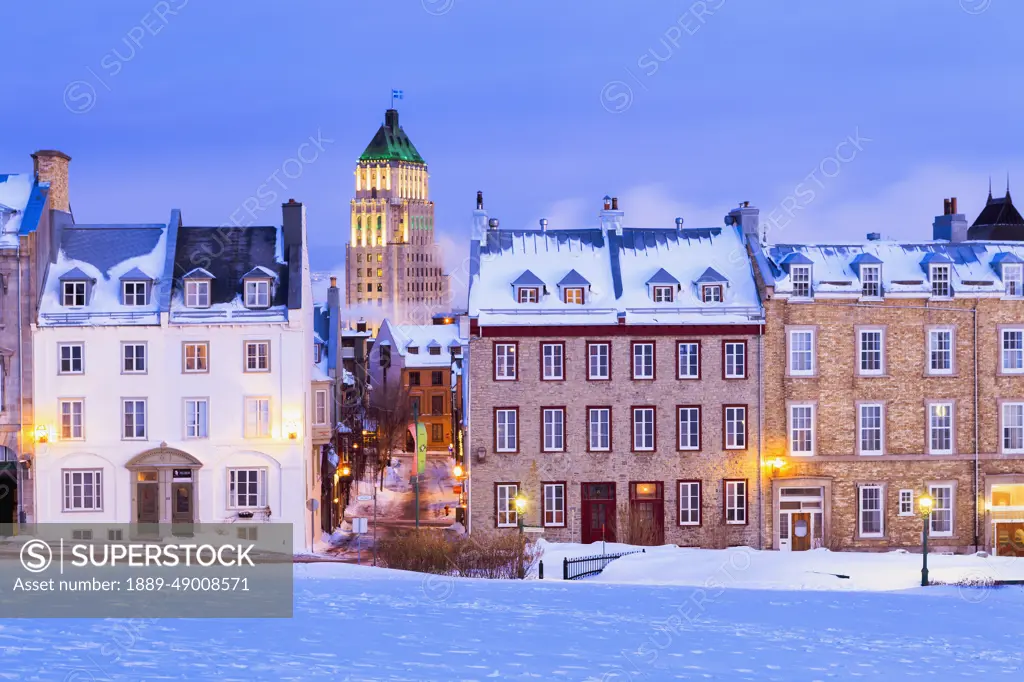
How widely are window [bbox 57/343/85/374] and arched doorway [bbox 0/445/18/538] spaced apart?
11.5ft

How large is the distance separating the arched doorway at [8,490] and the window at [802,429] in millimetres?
28218

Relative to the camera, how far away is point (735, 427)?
173ft

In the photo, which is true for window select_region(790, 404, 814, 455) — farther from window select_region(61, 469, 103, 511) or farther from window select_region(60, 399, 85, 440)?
window select_region(60, 399, 85, 440)

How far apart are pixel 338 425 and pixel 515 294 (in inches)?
540

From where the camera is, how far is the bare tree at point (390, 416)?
94.4 meters

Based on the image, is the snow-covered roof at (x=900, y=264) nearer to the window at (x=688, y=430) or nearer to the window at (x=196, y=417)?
the window at (x=688, y=430)

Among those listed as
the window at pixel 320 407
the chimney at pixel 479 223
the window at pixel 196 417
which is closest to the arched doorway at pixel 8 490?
the window at pixel 196 417

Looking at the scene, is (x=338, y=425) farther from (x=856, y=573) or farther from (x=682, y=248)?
(x=856, y=573)

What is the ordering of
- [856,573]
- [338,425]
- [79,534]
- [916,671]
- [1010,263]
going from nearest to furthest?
[916,671], [856,573], [79,534], [1010,263], [338,425]

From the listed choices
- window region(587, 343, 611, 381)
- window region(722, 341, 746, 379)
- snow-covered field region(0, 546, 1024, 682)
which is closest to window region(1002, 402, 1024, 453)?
window region(722, 341, 746, 379)

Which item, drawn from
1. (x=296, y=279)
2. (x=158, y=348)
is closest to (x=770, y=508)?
(x=296, y=279)

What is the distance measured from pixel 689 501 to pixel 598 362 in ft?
20.1

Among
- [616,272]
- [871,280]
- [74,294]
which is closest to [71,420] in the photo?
[74,294]

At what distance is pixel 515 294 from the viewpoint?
53.0 m
